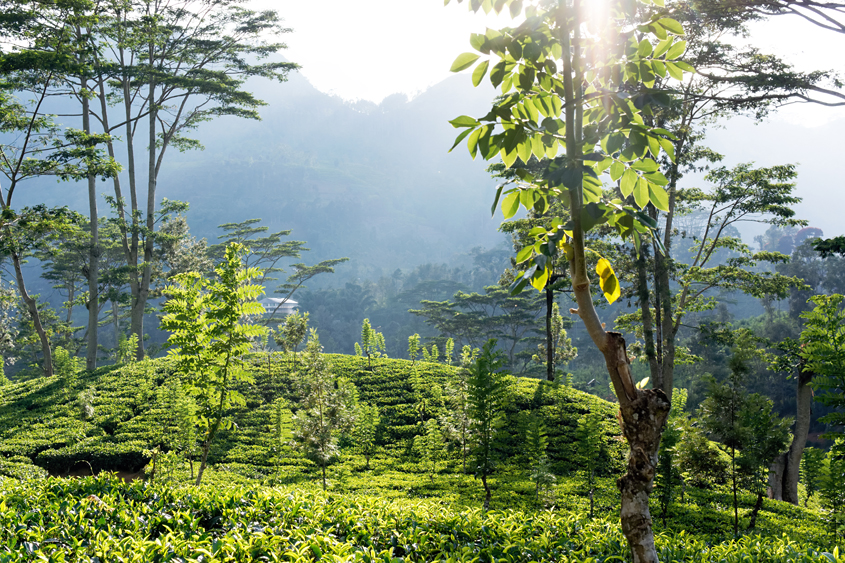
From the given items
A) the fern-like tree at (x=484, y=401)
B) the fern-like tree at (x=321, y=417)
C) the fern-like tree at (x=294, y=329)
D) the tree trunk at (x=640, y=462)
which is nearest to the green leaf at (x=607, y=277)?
the tree trunk at (x=640, y=462)

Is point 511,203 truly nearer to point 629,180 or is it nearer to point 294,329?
point 629,180

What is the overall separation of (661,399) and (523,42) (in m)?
1.40

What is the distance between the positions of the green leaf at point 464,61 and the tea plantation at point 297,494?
2.56 metres

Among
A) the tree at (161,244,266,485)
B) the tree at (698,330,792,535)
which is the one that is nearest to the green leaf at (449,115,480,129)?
the tree at (161,244,266,485)

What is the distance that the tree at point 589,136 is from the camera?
5.06ft

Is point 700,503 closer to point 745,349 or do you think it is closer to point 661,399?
point 745,349

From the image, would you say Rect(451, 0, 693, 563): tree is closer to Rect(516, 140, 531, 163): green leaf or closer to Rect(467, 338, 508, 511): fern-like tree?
Rect(516, 140, 531, 163): green leaf

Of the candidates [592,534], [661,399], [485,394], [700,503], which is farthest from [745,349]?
[661,399]

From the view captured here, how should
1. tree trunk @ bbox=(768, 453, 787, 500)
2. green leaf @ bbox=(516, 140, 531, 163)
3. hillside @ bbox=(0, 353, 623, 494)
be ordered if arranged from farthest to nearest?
tree trunk @ bbox=(768, 453, 787, 500) < hillside @ bbox=(0, 353, 623, 494) < green leaf @ bbox=(516, 140, 531, 163)

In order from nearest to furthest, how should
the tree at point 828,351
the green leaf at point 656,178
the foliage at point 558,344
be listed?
the green leaf at point 656,178
the tree at point 828,351
the foliage at point 558,344

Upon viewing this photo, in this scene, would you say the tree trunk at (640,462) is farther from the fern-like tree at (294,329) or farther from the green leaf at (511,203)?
the fern-like tree at (294,329)

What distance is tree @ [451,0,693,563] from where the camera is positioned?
1.54 meters

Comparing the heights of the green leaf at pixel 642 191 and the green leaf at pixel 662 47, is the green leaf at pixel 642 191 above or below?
below

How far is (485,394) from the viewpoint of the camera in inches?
286
